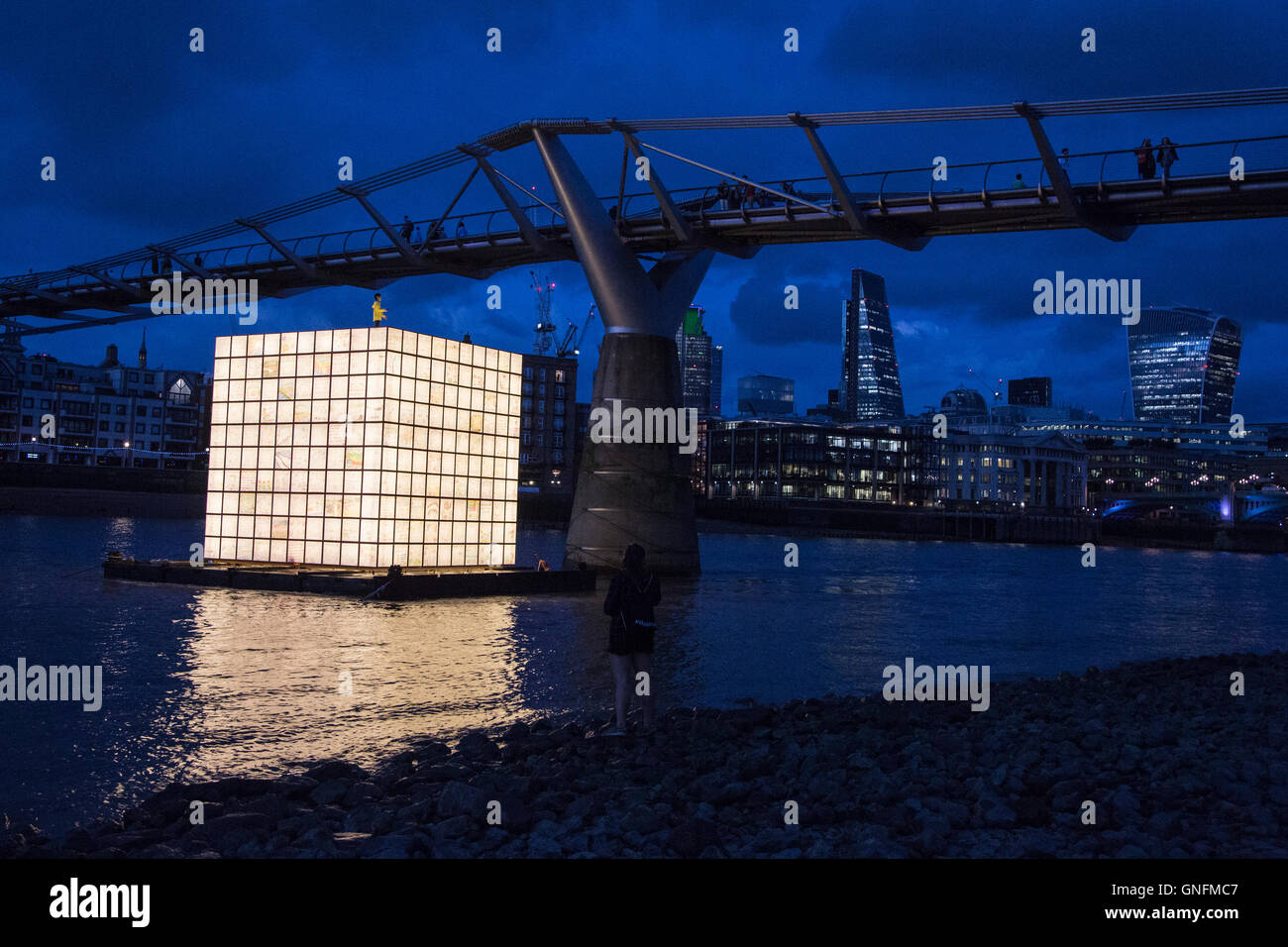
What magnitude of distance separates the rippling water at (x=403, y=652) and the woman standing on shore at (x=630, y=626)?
3.44m

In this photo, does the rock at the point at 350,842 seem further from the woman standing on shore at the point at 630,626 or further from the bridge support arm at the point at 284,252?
the bridge support arm at the point at 284,252

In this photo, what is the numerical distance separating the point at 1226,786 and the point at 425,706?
1248cm

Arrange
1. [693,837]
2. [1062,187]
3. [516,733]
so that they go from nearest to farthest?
[693,837] < [516,733] < [1062,187]

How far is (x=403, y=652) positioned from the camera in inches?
986

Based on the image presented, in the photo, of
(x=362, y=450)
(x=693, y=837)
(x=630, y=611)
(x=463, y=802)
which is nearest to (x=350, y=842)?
(x=463, y=802)

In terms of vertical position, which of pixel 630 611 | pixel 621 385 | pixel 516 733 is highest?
pixel 621 385

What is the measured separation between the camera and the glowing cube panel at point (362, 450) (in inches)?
1565

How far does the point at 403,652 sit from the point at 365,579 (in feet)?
45.4

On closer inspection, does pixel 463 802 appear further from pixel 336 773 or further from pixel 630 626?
pixel 630 626

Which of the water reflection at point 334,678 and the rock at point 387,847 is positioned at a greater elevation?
the rock at point 387,847

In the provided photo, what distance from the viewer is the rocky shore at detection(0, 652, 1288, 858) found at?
30.5ft

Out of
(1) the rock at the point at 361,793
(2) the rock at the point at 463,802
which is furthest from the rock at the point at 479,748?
(2) the rock at the point at 463,802

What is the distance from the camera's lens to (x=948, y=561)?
95.8 m

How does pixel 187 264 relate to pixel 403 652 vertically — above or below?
above
